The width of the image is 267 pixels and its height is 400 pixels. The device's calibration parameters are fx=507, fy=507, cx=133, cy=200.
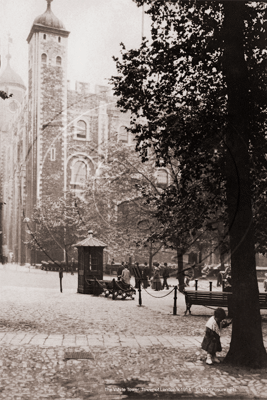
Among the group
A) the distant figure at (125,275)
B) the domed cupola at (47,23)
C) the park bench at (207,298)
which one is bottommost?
the park bench at (207,298)

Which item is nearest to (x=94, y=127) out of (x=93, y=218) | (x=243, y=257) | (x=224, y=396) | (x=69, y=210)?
(x=69, y=210)

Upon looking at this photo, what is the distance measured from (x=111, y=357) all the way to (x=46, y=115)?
7.12 metres

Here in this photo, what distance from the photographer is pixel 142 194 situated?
10.2 meters

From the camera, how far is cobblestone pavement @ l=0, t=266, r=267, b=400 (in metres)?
5.53

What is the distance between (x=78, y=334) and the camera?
881 centimetres

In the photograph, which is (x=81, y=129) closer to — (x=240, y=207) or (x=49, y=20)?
(x=49, y=20)

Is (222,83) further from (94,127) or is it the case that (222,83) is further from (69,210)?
(69,210)

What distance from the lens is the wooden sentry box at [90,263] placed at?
15992 mm

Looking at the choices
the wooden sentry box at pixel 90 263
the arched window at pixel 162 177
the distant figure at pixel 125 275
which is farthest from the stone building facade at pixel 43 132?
the distant figure at pixel 125 275

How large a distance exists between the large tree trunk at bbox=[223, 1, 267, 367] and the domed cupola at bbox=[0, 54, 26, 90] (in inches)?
171

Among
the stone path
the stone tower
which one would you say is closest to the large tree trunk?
the stone path

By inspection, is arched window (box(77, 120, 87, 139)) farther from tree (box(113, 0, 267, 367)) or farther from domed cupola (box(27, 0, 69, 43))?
tree (box(113, 0, 267, 367))

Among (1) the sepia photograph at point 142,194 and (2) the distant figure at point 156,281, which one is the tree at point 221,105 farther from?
(2) the distant figure at point 156,281

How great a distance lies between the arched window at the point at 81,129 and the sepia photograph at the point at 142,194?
0.04 m
